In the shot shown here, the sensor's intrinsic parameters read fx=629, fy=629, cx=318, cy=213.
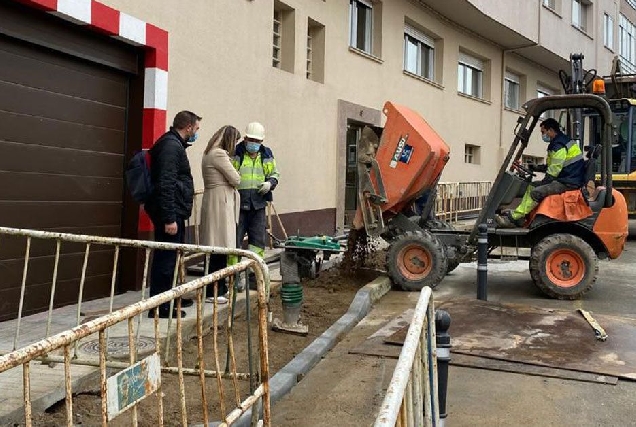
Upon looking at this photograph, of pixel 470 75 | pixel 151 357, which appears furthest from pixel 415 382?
pixel 470 75

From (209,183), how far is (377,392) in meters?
3.10

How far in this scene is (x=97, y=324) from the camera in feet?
6.89

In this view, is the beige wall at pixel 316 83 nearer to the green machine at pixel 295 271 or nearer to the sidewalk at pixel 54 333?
the green machine at pixel 295 271

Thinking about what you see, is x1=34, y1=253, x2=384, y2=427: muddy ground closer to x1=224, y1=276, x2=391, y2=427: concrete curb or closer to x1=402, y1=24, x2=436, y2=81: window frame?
x1=224, y1=276, x2=391, y2=427: concrete curb

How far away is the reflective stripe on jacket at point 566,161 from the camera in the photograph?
7.46 m

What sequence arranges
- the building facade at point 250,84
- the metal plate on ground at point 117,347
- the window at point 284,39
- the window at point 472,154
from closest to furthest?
1. the metal plate on ground at point 117,347
2. the building facade at point 250,84
3. the window at point 284,39
4. the window at point 472,154

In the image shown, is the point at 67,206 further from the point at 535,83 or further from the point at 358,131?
the point at 535,83

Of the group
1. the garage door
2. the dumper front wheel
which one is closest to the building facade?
the garage door

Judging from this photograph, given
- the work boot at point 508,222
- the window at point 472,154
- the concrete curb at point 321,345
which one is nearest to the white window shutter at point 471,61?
the window at point 472,154

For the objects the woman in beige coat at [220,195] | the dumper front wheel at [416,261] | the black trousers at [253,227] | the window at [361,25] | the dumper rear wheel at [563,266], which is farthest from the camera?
the window at [361,25]

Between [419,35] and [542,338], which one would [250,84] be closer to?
[542,338]

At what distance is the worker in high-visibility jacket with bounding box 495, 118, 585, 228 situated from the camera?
7.48 m

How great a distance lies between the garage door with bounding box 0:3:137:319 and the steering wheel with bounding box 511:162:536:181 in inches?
192

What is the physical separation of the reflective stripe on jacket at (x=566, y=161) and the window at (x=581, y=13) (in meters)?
17.2
